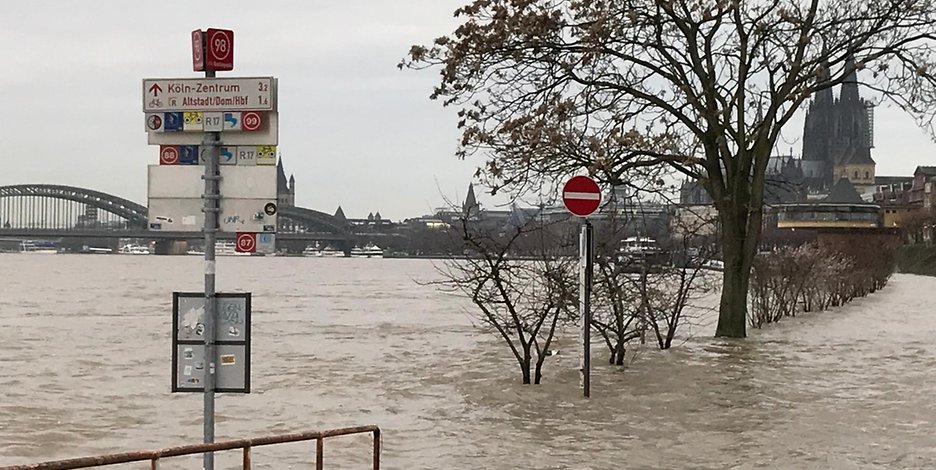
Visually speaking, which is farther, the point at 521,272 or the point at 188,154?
the point at 521,272

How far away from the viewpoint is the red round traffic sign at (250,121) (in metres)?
8.21

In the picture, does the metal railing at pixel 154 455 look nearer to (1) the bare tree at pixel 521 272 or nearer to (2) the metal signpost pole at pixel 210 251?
(2) the metal signpost pole at pixel 210 251

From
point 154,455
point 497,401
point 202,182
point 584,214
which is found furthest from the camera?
point 497,401

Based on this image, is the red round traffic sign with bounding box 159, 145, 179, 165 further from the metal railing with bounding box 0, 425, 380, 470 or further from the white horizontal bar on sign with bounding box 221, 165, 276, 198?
the metal railing with bounding box 0, 425, 380, 470

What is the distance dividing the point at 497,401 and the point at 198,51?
9.96m

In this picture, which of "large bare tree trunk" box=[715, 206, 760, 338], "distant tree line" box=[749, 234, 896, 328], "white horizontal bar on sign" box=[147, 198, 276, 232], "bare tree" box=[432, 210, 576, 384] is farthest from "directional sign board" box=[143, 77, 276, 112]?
"distant tree line" box=[749, 234, 896, 328]

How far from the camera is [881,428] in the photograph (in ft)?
46.5

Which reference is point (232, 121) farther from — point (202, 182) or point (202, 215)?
point (202, 215)

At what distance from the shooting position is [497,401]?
1730 centimetres

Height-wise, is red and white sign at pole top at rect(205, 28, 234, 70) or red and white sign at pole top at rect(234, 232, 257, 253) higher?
red and white sign at pole top at rect(205, 28, 234, 70)

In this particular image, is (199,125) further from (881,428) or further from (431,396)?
(431,396)

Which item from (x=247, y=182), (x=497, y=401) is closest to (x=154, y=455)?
(x=247, y=182)

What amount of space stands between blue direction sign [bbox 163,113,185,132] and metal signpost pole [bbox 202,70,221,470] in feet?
0.69

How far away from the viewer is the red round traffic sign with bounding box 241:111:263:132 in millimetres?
8211
